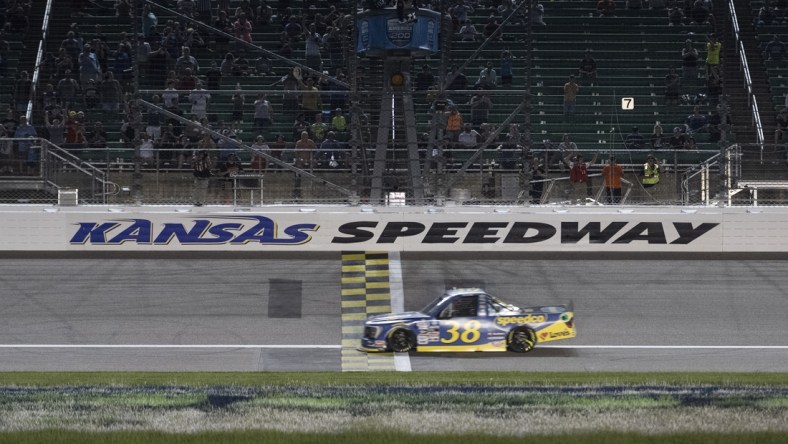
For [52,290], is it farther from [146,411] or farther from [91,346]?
[146,411]

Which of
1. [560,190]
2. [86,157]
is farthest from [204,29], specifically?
[560,190]

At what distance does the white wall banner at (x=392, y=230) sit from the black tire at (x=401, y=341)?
14.6 ft

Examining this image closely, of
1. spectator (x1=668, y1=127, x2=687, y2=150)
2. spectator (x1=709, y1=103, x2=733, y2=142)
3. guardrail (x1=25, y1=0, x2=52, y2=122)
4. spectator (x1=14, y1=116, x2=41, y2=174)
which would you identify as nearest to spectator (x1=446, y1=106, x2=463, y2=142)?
spectator (x1=668, y1=127, x2=687, y2=150)

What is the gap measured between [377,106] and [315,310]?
489cm

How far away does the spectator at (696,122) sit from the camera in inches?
991

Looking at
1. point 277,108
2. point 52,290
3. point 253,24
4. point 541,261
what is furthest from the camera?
point 253,24

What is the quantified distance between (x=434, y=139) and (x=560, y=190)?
7.98 ft

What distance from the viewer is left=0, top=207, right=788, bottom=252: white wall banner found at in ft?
75.4

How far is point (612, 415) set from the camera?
1295cm

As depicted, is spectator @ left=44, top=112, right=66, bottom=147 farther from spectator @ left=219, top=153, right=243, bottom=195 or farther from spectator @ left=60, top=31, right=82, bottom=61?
spectator @ left=219, top=153, right=243, bottom=195

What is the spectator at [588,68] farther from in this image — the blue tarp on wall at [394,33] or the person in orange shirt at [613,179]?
the blue tarp on wall at [394,33]

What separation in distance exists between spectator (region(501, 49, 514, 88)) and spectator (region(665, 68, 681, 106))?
9.96 feet

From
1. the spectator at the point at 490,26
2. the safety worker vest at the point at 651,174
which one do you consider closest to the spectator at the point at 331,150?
the spectator at the point at 490,26

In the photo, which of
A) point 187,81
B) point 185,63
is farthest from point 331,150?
point 185,63
